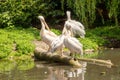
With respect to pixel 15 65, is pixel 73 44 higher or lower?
higher

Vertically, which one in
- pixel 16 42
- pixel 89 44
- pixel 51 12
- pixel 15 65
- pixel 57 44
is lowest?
pixel 15 65

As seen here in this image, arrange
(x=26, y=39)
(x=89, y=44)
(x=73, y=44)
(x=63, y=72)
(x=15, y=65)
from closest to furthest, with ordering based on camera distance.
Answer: (x=63, y=72)
(x=73, y=44)
(x=15, y=65)
(x=89, y=44)
(x=26, y=39)

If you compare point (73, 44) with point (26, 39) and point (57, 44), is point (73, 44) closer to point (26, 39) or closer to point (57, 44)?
point (57, 44)

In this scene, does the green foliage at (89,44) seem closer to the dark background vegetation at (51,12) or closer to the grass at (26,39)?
the grass at (26,39)

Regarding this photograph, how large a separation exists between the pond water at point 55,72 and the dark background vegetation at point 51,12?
651cm

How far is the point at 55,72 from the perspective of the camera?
1516 centimetres

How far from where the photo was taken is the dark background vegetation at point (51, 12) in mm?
23594

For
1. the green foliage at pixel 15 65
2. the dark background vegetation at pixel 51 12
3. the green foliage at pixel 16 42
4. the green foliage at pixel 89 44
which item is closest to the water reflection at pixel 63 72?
the green foliage at pixel 15 65

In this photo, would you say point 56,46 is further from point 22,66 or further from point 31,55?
point 31,55

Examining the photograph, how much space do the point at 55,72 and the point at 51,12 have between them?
34.3 ft

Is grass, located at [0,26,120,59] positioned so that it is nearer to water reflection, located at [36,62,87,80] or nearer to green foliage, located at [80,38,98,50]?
green foliage, located at [80,38,98,50]

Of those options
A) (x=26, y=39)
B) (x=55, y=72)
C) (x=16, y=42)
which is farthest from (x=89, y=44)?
(x=55, y=72)

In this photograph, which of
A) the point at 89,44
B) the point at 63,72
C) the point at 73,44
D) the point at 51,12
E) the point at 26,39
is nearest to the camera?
the point at 63,72

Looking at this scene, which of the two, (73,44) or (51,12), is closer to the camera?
(73,44)
